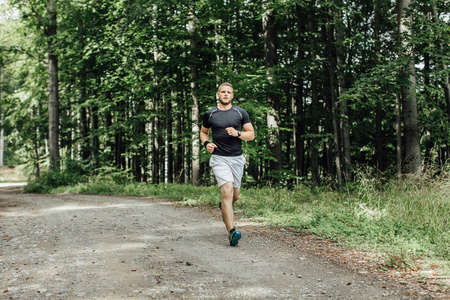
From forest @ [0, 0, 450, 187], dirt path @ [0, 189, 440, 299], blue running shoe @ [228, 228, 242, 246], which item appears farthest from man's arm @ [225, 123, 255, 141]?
forest @ [0, 0, 450, 187]

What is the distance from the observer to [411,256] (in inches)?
166

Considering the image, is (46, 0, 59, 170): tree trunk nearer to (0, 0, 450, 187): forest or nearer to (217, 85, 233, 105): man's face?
(0, 0, 450, 187): forest

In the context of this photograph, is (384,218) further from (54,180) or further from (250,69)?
(54,180)

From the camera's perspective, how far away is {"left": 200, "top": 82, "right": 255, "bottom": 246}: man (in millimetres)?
5141

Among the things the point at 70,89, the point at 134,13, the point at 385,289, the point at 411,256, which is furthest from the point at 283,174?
the point at 70,89

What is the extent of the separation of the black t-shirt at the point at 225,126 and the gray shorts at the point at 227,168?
0.08 metres

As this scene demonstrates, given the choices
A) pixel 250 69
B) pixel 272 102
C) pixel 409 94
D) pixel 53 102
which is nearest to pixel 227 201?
pixel 409 94

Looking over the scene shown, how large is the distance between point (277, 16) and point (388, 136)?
1418 cm

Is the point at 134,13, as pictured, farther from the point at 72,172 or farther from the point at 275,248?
the point at 275,248

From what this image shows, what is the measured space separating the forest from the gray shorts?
6.21 metres

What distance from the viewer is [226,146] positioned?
523cm

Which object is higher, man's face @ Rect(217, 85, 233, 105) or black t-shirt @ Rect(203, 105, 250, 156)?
man's face @ Rect(217, 85, 233, 105)

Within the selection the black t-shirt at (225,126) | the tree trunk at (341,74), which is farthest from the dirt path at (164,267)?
the tree trunk at (341,74)

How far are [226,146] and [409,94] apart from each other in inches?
307
